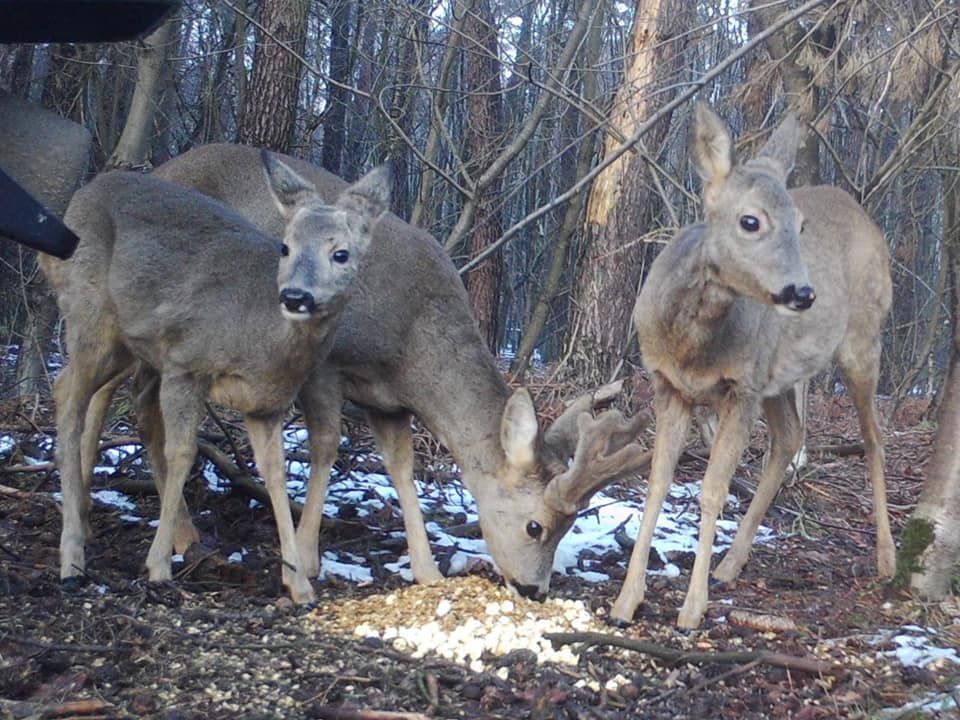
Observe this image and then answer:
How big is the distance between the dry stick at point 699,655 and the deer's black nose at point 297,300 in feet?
5.91

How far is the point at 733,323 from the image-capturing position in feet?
19.2

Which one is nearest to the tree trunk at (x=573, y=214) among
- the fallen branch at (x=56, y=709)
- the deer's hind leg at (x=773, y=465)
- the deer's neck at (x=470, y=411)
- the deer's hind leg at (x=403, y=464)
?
the deer's hind leg at (x=773, y=465)

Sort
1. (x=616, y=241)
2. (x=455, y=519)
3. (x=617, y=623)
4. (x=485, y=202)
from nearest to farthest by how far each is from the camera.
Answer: (x=617, y=623), (x=455, y=519), (x=616, y=241), (x=485, y=202)

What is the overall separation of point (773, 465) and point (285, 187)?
3438mm

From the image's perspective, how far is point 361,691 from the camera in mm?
4410

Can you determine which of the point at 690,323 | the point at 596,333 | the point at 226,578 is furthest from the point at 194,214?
the point at 596,333

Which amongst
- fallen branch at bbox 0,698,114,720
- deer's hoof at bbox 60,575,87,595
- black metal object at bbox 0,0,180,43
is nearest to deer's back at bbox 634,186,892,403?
deer's hoof at bbox 60,575,87,595

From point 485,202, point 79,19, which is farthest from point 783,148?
point 485,202

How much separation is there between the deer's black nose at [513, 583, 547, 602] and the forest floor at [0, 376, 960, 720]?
0.49 ft

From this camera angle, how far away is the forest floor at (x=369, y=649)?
4.28 m

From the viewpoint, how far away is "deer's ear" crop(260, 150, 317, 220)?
5.98m

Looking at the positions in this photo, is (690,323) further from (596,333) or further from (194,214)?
(596,333)

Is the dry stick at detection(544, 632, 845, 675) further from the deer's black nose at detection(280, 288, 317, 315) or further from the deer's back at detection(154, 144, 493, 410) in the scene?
the deer's back at detection(154, 144, 493, 410)

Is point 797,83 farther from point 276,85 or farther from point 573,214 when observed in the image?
point 573,214
